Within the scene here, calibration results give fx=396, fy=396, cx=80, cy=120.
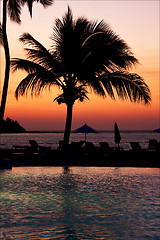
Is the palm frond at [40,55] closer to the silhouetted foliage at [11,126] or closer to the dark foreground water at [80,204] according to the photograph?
the dark foreground water at [80,204]

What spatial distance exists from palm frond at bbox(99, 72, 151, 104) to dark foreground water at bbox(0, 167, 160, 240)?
4.60 metres

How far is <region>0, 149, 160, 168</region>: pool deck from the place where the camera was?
17.5 metres

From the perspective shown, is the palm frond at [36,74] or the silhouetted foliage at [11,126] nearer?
the palm frond at [36,74]

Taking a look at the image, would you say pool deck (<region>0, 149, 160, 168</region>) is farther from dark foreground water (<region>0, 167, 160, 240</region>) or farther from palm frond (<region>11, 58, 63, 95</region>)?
palm frond (<region>11, 58, 63, 95</region>)

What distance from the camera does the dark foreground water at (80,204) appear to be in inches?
274

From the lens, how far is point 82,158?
18.6m

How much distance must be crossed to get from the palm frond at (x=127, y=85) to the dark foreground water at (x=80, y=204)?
15.1ft

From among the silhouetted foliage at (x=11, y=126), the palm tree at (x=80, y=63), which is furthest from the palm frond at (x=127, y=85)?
the silhouetted foliage at (x=11, y=126)

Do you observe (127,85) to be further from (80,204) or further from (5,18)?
(80,204)

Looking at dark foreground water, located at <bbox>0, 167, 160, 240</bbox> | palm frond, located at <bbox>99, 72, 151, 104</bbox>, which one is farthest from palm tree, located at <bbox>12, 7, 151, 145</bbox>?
dark foreground water, located at <bbox>0, 167, 160, 240</bbox>

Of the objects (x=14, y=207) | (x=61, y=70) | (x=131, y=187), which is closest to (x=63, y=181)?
(x=131, y=187)

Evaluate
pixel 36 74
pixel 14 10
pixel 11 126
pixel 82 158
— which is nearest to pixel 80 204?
pixel 82 158

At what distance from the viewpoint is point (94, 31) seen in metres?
19.2

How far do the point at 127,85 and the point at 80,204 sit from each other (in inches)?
404
